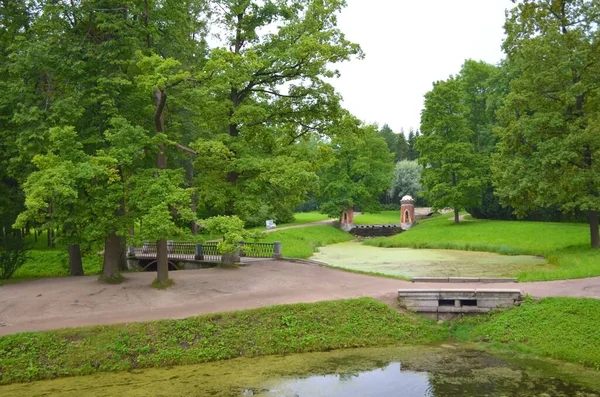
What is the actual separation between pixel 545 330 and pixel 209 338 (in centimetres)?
886

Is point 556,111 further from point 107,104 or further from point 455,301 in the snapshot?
point 107,104

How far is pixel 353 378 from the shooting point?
440 inches

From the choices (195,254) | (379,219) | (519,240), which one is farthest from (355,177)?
(195,254)

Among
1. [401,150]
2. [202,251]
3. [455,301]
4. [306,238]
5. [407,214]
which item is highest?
[401,150]

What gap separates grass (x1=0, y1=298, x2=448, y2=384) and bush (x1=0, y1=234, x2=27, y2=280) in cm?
930

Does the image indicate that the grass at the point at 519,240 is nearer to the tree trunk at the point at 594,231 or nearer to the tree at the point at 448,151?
the tree trunk at the point at 594,231

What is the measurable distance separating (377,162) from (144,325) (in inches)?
1877

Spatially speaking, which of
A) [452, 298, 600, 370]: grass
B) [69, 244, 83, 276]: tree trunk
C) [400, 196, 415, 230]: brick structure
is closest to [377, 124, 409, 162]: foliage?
[400, 196, 415, 230]: brick structure

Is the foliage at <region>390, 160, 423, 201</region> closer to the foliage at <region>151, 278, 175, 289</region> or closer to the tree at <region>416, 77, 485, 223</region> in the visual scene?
the tree at <region>416, 77, 485, 223</region>

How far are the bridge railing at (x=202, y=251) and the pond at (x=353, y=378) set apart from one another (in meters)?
13.7

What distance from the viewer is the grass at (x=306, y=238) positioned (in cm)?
3559

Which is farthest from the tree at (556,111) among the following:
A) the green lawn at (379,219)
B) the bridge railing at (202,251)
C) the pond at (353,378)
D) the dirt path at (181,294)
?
the green lawn at (379,219)

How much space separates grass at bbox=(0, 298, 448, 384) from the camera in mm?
12484

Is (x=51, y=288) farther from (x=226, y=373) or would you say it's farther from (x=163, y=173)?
(x=226, y=373)
